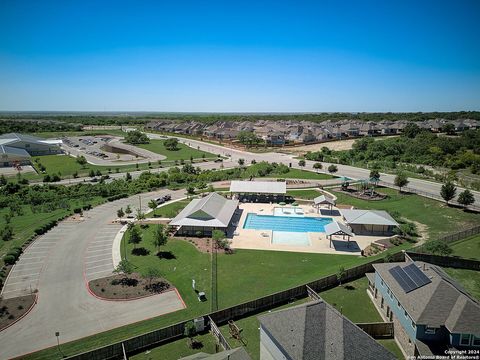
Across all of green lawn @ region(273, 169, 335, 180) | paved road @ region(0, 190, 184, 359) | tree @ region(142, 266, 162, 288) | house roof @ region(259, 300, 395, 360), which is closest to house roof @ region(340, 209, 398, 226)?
house roof @ region(259, 300, 395, 360)

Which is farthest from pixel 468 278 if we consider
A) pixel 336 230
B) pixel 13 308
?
pixel 13 308

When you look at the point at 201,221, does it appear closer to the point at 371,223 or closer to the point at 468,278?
the point at 371,223

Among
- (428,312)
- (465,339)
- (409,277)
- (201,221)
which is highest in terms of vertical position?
(409,277)

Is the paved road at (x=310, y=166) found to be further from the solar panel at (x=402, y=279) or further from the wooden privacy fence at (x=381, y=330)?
the wooden privacy fence at (x=381, y=330)

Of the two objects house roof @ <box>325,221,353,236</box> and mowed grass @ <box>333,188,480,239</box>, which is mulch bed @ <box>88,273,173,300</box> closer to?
house roof @ <box>325,221,353,236</box>

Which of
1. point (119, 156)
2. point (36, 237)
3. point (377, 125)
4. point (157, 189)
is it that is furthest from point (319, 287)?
point (377, 125)
